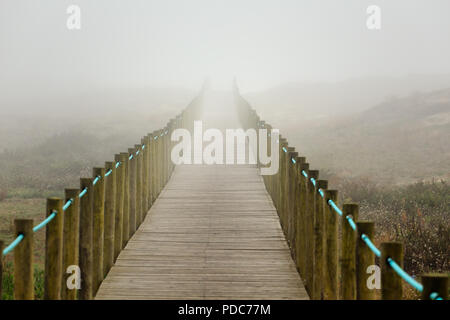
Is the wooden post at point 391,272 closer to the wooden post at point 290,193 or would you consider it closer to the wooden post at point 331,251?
the wooden post at point 331,251

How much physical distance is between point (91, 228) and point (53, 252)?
1350mm

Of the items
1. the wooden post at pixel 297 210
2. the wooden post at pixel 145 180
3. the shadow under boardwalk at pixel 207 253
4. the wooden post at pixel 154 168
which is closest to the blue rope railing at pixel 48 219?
the shadow under boardwalk at pixel 207 253

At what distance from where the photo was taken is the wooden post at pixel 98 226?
731 centimetres

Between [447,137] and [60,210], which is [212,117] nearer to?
[447,137]

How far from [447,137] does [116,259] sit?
22307mm

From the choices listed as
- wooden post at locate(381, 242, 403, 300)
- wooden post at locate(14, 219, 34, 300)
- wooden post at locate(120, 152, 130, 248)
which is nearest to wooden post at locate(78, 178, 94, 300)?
wooden post at locate(14, 219, 34, 300)

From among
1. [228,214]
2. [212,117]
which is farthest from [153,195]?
[212,117]

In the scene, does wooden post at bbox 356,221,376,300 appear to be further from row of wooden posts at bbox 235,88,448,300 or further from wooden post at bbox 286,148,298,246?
wooden post at bbox 286,148,298,246

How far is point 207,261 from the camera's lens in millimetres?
8203

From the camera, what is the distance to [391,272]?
433 centimetres

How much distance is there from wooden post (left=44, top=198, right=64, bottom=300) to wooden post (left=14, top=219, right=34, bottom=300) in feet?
2.30

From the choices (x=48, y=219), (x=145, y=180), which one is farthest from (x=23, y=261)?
(x=145, y=180)

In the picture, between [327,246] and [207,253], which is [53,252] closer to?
[327,246]

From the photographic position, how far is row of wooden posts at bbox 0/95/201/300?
16.2ft
